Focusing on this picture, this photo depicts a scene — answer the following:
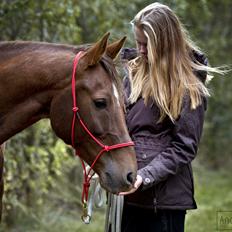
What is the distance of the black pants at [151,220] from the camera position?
3055 mm

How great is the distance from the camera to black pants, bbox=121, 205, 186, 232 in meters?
3.05

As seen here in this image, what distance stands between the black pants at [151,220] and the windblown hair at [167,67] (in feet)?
1.70

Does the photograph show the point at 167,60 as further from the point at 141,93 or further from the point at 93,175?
the point at 93,175

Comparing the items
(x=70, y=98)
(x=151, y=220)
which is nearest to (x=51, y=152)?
(x=151, y=220)

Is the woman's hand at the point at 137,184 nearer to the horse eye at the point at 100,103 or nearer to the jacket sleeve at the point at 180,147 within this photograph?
the jacket sleeve at the point at 180,147

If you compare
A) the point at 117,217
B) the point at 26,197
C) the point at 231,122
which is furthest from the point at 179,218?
the point at 231,122

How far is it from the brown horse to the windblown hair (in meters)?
0.20

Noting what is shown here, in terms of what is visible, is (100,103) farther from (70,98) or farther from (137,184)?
(137,184)

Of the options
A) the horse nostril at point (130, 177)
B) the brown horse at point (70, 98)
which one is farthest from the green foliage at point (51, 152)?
the horse nostril at point (130, 177)

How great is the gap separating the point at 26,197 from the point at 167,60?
3.75 m

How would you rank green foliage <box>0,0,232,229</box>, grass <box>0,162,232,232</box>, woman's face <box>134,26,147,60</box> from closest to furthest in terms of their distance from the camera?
woman's face <box>134,26,147,60</box> < green foliage <box>0,0,232,229</box> < grass <box>0,162,232,232</box>

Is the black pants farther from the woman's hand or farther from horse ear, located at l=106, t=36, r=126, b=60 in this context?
horse ear, located at l=106, t=36, r=126, b=60

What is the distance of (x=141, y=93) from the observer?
10.3 ft

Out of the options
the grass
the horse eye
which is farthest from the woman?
the grass
